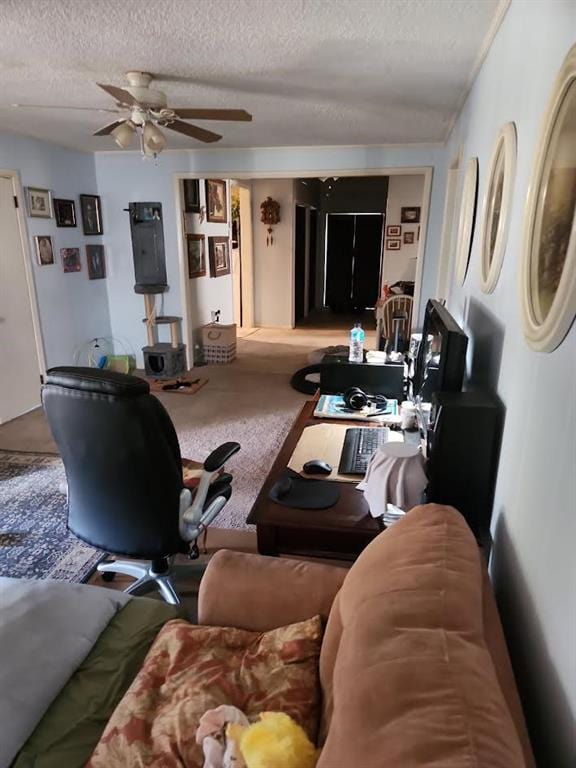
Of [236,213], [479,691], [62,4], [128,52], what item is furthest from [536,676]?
[236,213]

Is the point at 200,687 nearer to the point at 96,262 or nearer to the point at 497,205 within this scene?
the point at 497,205

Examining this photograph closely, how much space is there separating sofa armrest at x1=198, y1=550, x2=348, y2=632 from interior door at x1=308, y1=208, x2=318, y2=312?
8418 millimetres

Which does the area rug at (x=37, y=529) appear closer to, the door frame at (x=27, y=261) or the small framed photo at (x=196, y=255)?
the door frame at (x=27, y=261)

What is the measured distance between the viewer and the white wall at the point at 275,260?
24.7ft

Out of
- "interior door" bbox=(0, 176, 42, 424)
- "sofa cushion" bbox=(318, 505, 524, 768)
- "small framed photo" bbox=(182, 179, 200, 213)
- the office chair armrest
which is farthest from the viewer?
"small framed photo" bbox=(182, 179, 200, 213)

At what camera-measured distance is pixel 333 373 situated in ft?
8.36

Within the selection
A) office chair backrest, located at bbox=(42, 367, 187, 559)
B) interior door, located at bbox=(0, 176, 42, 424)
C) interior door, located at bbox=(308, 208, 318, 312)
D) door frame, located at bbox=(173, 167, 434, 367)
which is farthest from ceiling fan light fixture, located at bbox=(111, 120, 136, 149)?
interior door, located at bbox=(308, 208, 318, 312)

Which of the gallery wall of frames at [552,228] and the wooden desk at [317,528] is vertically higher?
the gallery wall of frames at [552,228]

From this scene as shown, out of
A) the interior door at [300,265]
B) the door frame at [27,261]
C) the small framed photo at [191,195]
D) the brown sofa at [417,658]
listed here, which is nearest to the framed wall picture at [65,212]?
the door frame at [27,261]

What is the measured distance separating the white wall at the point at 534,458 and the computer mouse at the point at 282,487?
651 mm

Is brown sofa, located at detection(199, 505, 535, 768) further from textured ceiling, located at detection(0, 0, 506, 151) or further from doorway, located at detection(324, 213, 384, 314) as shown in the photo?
doorway, located at detection(324, 213, 384, 314)

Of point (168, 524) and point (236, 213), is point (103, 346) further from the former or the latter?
point (168, 524)

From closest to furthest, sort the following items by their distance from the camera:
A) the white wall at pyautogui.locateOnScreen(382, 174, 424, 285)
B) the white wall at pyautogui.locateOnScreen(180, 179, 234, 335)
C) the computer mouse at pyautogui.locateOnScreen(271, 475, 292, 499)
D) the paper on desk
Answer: the computer mouse at pyautogui.locateOnScreen(271, 475, 292, 499), the paper on desk, the white wall at pyautogui.locateOnScreen(180, 179, 234, 335), the white wall at pyautogui.locateOnScreen(382, 174, 424, 285)

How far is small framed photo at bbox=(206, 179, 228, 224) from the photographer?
5.88 meters
